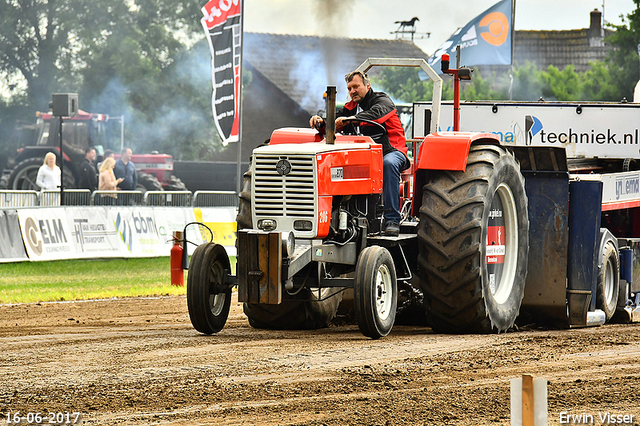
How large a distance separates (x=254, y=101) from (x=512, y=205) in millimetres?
43312

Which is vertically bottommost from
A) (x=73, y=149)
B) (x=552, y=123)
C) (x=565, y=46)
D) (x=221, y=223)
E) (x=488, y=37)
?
(x=221, y=223)

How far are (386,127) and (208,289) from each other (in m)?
2.01

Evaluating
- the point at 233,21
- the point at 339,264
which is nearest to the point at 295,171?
the point at 339,264

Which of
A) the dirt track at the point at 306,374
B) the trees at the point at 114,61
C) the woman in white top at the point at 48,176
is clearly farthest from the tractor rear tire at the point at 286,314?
the trees at the point at 114,61

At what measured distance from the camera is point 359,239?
798cm

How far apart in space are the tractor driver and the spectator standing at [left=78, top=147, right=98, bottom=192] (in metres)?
19.8

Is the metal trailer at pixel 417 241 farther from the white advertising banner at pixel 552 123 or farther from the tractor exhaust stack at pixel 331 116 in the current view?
the white advertising banner at pixel 552 123

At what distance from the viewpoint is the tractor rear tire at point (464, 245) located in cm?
785

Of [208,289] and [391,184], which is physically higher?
[391,184]

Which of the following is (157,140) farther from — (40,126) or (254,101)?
(40,126)

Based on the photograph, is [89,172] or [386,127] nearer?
[386,127]

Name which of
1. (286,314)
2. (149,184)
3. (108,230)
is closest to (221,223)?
(108,230)

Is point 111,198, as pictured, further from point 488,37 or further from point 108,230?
point 488,37

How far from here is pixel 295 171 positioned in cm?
755
